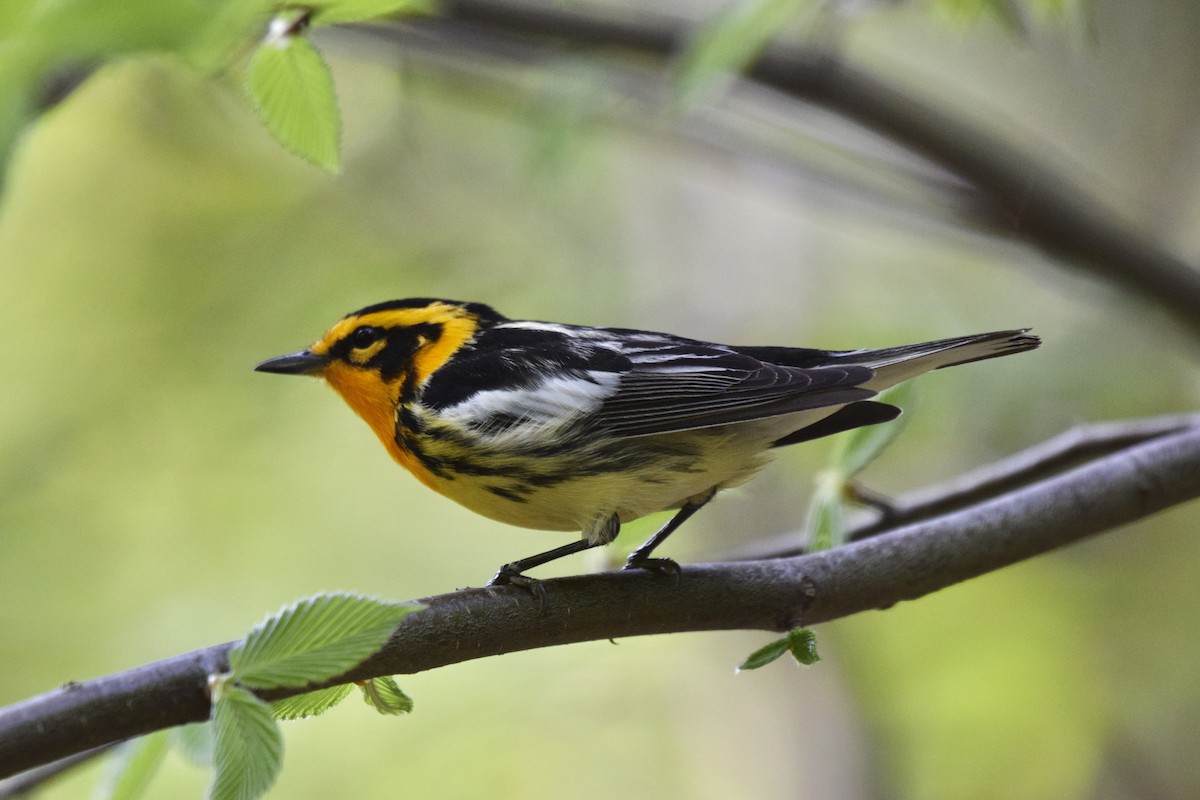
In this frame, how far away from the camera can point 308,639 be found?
1.37 m

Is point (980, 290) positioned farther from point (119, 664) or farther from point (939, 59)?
point (119, 664)

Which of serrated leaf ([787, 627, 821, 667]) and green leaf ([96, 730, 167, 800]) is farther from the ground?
serrated leaf ([787, 627, 821, 667])

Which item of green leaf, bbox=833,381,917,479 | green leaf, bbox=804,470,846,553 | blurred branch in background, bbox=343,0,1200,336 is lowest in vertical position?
green leaf, bbox=804,470,846,553

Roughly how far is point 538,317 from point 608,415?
2865 mm

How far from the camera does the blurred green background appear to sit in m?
4.49

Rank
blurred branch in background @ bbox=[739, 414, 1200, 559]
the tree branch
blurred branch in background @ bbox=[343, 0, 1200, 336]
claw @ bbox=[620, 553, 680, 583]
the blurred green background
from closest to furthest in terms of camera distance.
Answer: the tree branch, claw @ bbox=[620, 553, 680, 583], blurred branch in background @ bbox=[739, 414, 1200, 559], blurred branch in background @ bbox=[343, 0, 1200, 336], the blurred green background

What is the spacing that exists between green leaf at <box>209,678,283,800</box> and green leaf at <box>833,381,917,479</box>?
1338 millimetres

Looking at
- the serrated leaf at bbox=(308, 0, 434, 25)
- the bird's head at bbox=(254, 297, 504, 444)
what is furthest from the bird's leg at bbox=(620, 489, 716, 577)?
the serrated leaf at bbox=(308, 0, 434, 25)

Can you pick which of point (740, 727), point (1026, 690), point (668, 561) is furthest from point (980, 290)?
point (668, 561)

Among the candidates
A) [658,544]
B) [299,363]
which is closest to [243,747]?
[658,544]

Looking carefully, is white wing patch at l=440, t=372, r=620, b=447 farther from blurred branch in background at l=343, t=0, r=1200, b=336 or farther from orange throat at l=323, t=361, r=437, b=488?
blurred branch in background at l=343, t=0, r=1200, b=336

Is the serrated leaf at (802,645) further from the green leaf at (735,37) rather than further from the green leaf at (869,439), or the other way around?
the green leaf at (735,37)

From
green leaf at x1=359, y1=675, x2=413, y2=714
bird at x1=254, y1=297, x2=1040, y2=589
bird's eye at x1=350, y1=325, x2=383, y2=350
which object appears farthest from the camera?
bird's eye at x1=350, y1=325, x2=383, y2=350

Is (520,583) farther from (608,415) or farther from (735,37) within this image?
(735,37)
